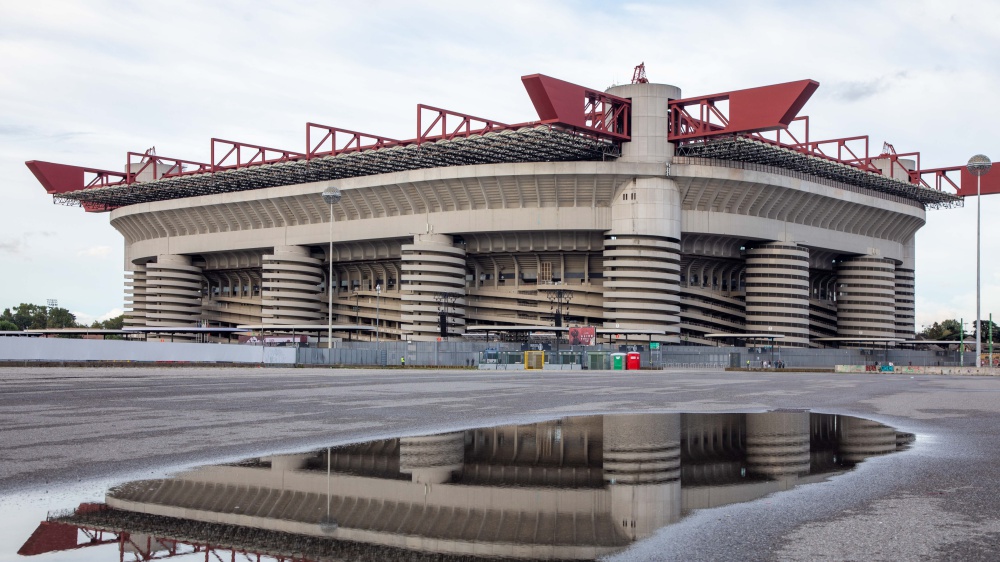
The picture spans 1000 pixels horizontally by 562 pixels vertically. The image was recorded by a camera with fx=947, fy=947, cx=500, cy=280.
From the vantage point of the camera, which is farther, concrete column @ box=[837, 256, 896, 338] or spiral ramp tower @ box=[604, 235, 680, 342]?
concrete column @ box=[837, 256, 896, 338]

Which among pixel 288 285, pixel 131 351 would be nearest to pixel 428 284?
pixel 288 285

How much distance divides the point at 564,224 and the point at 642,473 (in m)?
74.3

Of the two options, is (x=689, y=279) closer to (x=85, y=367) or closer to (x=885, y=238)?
(x=885, y=238)

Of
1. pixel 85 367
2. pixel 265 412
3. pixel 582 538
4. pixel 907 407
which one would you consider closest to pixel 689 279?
pixel 85 367

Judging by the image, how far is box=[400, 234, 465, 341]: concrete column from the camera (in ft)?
284

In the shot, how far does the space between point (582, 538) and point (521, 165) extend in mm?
75601

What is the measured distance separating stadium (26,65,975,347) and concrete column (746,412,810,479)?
55581mm

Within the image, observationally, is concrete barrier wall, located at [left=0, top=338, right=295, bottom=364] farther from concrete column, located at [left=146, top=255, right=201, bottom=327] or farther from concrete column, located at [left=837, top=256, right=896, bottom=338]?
concrete column, located at [left=837, top=256, right=896, bottom=338]

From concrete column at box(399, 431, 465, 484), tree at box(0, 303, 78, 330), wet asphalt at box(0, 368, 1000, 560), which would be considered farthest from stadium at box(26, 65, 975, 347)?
tree at box(0, 303, 78, 330)

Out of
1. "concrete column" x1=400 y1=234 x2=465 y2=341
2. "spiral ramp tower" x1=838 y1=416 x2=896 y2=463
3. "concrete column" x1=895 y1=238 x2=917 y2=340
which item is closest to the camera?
"spiral ramp tower" x1=838 y1=416 x2=896 y2=463

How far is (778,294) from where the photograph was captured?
292ft

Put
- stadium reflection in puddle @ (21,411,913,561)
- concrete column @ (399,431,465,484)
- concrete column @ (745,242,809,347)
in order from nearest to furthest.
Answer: stadium reflection in puddle @ (21,411,913,561)
concrete column @ (399,431,465,484)
concrete column @ (745,242,809,347)

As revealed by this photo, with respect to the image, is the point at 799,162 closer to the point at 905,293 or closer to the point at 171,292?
the point at 905,293

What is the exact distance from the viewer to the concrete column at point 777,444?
1063cm
